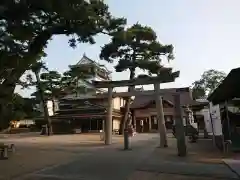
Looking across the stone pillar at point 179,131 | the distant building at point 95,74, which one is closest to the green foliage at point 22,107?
the stone pillar at point 179,131

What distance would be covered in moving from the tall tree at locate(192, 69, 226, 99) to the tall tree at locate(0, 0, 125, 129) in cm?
5485

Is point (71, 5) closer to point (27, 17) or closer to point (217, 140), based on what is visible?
point (27, 17)

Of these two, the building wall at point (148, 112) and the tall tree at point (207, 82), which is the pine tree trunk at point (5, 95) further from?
the tall tree at point (207, 82)

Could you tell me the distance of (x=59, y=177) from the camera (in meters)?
9.26

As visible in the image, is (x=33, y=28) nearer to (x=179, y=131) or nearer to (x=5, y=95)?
(x=5, y=95)

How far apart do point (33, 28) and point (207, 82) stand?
6124 centimetres

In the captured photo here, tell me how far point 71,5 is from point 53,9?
2.03 ft

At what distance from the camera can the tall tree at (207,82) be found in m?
67.7

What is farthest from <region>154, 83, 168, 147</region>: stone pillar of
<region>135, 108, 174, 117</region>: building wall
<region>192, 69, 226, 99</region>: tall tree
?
<region>192, 69, 226, 99</region>: tall tree

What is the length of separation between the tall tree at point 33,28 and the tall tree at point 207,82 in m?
54.8

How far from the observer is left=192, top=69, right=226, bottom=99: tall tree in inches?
2665

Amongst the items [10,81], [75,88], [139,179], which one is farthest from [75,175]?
[75,88]

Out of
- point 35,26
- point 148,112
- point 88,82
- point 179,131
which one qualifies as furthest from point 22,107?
point 148,112

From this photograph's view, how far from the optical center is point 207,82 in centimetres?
6962
